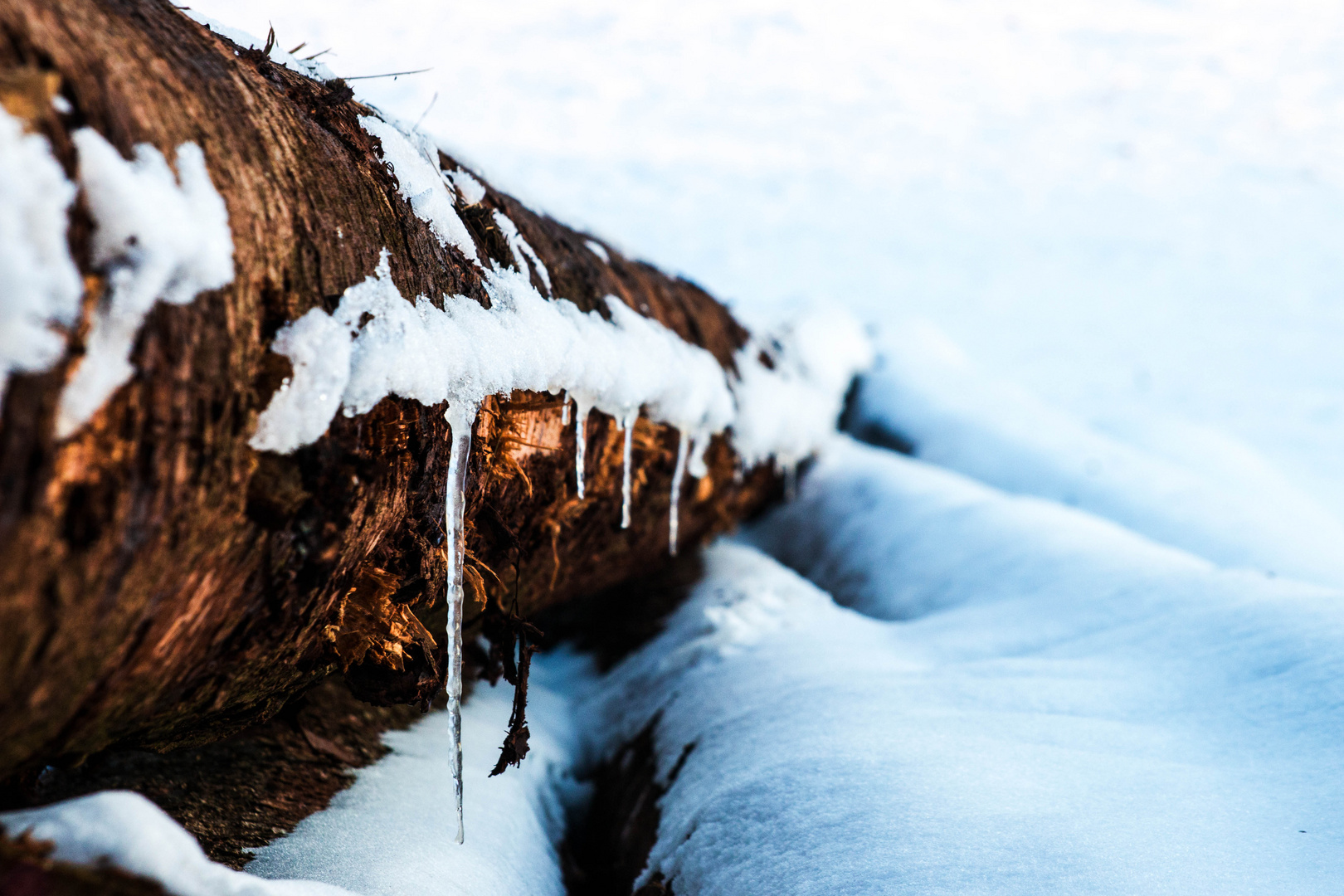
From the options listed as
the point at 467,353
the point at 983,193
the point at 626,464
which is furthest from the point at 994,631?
the point at 983,193

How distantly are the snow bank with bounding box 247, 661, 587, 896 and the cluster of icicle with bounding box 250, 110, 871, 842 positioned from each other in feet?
0.38

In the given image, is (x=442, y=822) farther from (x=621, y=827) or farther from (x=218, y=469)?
(x=218, y=469)

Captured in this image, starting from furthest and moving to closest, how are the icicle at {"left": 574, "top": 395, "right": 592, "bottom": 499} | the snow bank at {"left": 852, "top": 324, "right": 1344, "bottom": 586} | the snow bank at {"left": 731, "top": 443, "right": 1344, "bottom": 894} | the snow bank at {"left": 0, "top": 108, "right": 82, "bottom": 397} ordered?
the snow bank at {"left": 852, "top": 324, "right": 1344, "bottom": 586}
the icicle at {"left": 574, "top": 395, "right": 592, "bottom": 499}
the snow bank at {"left": 731, "top": 443, "right": 1344, "bottom": 894}
the snow bank at {"left": 0, "top": 108, "right": 82, "bottom": 397}

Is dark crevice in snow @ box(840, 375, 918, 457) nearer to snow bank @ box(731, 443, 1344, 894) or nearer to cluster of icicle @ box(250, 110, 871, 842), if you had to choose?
snow bank @ box(731, 443, 1344, 894)

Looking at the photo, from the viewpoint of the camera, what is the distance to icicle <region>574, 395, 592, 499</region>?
182 centimetres

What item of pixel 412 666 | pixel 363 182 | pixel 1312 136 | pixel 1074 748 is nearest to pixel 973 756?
pixel 1074 748

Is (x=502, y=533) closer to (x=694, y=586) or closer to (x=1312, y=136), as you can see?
(x=694, y=586)

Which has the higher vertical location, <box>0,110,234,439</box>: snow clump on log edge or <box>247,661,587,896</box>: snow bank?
<box>0,110,234,439</box>: snow clump on log edge

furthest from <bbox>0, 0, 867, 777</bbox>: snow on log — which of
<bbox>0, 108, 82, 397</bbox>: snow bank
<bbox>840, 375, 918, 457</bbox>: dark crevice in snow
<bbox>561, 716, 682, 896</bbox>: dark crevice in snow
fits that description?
<bbox>840, 375, 918, 457</bbox>: dark crevice in snow

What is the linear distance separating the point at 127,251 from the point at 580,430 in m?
1.07

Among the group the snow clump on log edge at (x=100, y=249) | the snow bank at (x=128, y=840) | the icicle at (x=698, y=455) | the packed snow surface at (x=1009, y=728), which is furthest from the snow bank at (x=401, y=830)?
the icicle at (x=698, y=455)

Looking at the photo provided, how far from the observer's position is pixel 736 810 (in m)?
1.65

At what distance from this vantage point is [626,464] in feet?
7.16

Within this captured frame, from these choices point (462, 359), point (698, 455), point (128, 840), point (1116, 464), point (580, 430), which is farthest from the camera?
point (1116, 464)
